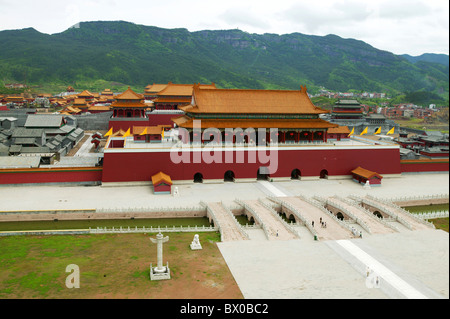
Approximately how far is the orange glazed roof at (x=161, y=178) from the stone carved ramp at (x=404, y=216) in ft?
59.4

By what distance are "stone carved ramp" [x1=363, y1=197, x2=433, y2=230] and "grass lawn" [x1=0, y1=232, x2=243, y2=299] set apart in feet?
47.0

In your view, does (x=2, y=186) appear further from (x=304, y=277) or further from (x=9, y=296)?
(x=304, y=277)

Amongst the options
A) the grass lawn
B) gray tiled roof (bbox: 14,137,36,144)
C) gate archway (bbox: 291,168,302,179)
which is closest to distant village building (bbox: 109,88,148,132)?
gray tiled roof (bbox: 14,137,36,144)

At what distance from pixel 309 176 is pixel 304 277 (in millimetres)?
21924

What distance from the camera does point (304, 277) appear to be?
18.9 m

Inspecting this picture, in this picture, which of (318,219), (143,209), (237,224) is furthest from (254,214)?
(143,209)

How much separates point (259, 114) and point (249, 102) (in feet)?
6.41

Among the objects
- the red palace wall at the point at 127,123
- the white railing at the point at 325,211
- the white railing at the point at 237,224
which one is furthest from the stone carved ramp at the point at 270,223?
the red palace wall at the point at 127,123

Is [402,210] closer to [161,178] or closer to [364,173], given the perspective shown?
[364,173]

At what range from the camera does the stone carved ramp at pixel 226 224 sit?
24.4m

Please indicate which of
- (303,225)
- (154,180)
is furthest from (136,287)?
(154,180)

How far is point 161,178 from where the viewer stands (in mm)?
33938

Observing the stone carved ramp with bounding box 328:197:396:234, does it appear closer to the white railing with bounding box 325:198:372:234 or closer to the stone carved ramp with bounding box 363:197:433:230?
the white railing with bounding box 325:198:372:234

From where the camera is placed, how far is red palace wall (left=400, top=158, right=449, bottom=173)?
140 ft
